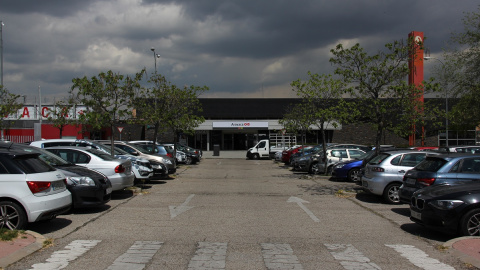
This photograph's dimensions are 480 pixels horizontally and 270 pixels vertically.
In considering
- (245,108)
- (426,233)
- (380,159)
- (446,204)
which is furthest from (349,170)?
(245,108)

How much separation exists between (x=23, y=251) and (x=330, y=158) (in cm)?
1667

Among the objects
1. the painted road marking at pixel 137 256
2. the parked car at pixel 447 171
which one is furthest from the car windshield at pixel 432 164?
the painted road marking at pixel 137 256

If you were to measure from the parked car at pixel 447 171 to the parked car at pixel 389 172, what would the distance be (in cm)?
198

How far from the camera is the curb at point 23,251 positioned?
602 cm

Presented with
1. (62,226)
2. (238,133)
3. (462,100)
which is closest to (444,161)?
(62,226)

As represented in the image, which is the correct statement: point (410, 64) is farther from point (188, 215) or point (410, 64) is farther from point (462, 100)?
point (188, 215)

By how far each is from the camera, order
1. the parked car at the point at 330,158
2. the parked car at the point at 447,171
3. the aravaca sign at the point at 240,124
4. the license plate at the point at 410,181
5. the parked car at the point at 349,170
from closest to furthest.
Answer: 1. the parked car at the point at 447,171
2. the license plate at the point at 410,181
3. the parked car at the point at 349,170
4. the parked car at the point at 330,158
5. the aravaca sign at the point at 240,124

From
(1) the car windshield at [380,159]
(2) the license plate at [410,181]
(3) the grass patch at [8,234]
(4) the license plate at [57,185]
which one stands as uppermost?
(1) the car windshield at [380,159]

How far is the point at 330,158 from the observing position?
21.2 metres

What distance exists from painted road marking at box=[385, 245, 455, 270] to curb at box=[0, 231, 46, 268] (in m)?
5.84

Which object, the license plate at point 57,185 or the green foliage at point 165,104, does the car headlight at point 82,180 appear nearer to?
the license plate at point 57,185

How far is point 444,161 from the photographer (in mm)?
9727

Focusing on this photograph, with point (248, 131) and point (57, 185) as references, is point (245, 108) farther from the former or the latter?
point (57, 185)

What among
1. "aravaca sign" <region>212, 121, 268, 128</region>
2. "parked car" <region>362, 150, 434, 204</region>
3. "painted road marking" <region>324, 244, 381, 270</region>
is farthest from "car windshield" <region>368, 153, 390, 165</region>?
"aravaca sign" <region>212, 121, 268, 128</region>
